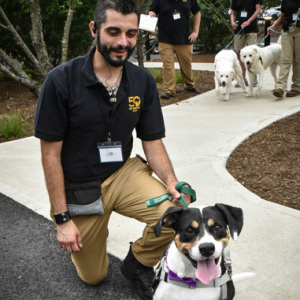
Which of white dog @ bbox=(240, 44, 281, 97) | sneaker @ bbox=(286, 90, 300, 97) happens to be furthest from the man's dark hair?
sneaker @ bbox=(286, 90, 300, 97)

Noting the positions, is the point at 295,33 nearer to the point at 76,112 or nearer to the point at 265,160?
the point at 265,160

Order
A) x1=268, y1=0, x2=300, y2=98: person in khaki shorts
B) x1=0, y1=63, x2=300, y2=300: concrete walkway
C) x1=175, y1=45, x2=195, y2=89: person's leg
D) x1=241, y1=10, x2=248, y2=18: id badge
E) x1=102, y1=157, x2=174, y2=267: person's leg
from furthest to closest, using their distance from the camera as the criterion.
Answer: x1=241, y1=10, x2=248, y2=18: id badge
x1=175, y1=45, x2=195, y2=89: person's leg
x1=268, y1=0, x2=300, y2=98: person in khaki shorts
x1=0, y1=63, x2=300, y2=300: concrete walkway
x1=102, y1=157, x2=174, y2=267: person's leg

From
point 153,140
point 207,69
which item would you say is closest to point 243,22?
point 207,69

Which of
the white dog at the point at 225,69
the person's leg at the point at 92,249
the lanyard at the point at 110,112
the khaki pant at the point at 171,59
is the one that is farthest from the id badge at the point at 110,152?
the khaki pant at the point at 171,59

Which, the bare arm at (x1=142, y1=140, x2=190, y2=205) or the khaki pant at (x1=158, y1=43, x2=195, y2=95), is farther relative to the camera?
the khaki pant at (x1=158, y1=43, x2=195, y2=95)

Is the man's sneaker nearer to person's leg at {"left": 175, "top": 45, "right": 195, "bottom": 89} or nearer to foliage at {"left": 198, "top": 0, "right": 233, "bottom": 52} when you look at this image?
person's leg at {"left": 175, "top": 45, "right": 195, "bottom": 89}

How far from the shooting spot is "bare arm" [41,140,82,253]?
2832mm

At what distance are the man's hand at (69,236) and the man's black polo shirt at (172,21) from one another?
6410mm

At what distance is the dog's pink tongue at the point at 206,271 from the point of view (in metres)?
2.37

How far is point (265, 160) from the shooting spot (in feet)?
17.9

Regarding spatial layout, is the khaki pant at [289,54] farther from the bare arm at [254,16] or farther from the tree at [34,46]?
the tree at [34,46]

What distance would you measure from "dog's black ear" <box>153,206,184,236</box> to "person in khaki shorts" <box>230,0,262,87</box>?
7.10m

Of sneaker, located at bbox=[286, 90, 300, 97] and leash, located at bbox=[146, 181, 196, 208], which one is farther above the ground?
leash, located at bbox=[146, 181, 196, 208]

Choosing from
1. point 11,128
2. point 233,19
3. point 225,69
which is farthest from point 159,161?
point 233,19
